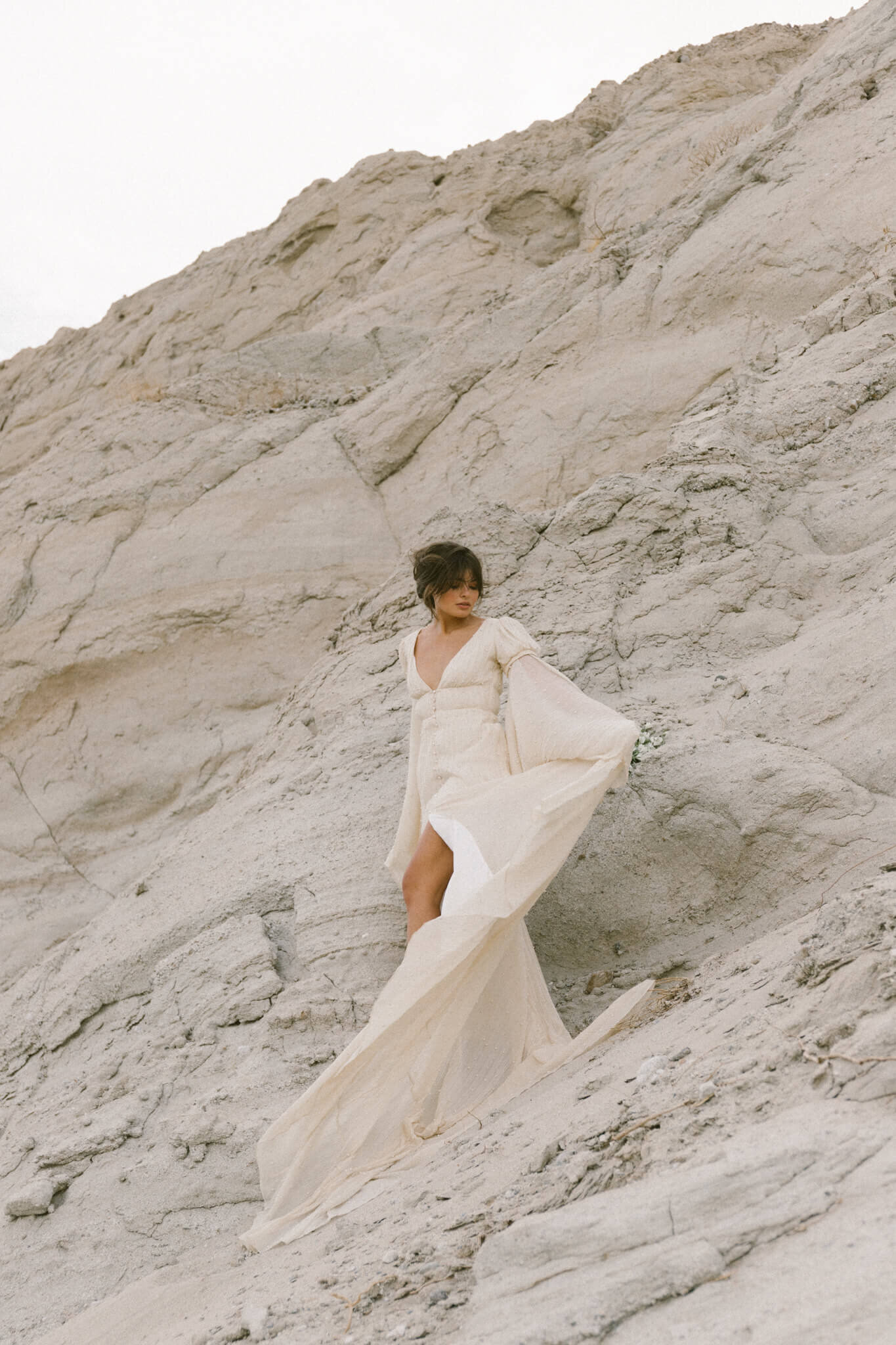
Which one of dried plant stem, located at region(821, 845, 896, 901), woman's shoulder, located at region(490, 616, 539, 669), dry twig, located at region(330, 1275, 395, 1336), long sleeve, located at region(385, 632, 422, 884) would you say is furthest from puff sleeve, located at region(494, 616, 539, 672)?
dry twig, located at region(330, 1275, 395, 1336)

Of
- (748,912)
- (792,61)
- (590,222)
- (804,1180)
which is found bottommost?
(748,912)

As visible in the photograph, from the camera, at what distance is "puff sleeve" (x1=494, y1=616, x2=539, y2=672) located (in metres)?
4.25

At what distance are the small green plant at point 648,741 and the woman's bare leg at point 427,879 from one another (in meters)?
0.92

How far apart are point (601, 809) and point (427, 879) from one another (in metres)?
0.83

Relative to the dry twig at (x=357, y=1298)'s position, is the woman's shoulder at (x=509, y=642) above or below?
above

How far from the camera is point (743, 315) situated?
7.77 metres

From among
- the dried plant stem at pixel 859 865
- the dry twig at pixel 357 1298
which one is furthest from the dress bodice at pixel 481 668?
the dry twig at pixel 357 1298

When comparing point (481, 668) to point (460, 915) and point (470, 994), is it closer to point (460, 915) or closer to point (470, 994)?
point (460, 915)

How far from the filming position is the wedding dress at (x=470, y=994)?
327 centimetres

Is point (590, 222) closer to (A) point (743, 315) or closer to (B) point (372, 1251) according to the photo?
(A) point (743, 315)

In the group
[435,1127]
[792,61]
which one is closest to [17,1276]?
[435,1127]

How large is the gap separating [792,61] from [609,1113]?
603 inches

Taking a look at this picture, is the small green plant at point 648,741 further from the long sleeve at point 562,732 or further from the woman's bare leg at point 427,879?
the woman's bare leg at point 427,879

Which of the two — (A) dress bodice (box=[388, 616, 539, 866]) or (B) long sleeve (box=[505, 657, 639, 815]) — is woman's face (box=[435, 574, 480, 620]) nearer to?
(A) dress bodice (box=[388, 616, 539, 866])
